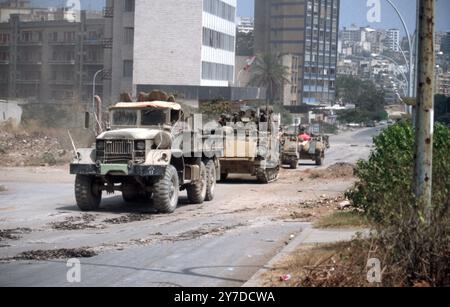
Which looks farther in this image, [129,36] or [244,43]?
[244,43]

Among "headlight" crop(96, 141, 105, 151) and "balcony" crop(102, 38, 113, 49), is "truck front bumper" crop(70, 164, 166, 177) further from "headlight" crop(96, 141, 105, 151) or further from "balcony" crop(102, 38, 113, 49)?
"balcony" crop(102, 38, 113, 49)

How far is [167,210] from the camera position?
20109 mm

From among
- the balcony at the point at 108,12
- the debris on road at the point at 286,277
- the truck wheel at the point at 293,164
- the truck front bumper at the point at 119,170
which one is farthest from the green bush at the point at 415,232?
the balcony at the point at 108,12

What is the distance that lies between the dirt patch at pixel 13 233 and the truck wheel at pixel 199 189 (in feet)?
21.5

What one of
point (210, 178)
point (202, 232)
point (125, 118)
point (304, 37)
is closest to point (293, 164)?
point (210, 178)

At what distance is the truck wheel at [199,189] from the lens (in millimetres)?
22453

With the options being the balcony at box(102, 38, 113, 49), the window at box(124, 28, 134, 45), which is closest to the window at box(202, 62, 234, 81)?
the window at box(124, 28, 134, 45)

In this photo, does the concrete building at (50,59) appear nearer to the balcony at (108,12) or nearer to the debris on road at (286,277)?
the balcony at (108,12)

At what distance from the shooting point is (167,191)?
1981 cm

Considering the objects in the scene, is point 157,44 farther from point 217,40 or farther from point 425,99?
point 425,99

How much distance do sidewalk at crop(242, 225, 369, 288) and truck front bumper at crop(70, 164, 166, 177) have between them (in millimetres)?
4168

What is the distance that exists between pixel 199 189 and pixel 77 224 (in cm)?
538
